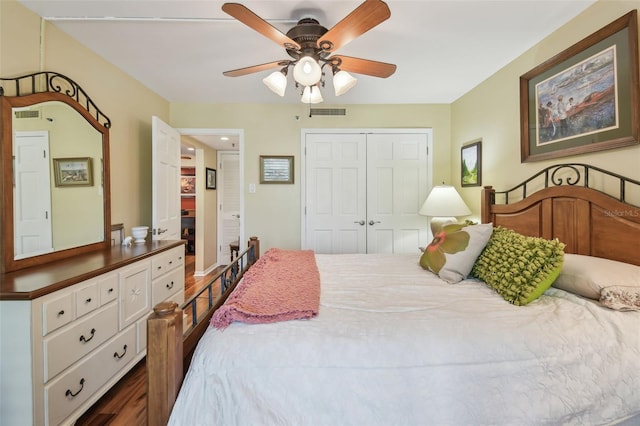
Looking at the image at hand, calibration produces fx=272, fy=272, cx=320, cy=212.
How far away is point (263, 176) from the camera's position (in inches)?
135

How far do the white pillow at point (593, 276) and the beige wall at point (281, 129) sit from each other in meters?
2.24

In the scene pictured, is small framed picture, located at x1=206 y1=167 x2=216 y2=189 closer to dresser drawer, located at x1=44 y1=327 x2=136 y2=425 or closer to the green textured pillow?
dresser drawer, located at x1=44 y1=327 x2=136 y2=425

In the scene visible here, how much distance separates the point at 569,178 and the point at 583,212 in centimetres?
33

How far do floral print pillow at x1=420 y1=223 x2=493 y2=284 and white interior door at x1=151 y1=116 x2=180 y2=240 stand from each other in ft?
8.54

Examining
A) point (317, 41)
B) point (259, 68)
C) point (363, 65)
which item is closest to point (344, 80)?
point (363, 65)

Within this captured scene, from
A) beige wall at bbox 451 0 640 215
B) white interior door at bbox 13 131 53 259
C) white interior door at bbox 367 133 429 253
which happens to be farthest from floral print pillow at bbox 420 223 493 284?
white interior door at bbox 13 131 53 259

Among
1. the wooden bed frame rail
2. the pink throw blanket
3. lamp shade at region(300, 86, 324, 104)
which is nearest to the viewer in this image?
the wooden bed frame rail

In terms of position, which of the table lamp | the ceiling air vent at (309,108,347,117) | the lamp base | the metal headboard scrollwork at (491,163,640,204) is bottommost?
the lamp base

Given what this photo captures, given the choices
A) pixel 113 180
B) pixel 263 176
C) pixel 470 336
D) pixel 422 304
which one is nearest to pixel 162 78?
pixel 113 180

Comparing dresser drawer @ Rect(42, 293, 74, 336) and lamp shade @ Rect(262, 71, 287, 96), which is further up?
lamp shade @ Rect(262, 71, 287, 96)

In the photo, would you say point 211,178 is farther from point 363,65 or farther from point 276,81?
point 363,65

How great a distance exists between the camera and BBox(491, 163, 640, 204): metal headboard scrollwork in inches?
59.7

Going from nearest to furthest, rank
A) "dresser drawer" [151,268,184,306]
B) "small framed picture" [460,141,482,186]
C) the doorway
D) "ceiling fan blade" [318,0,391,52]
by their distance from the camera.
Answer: "ceiling fan blade" [318,0,391,52] → "dresser drawer" [151,268,184,306] → "small framed picture" [460,141,482,186] → the doorway

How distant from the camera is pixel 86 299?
160cm
